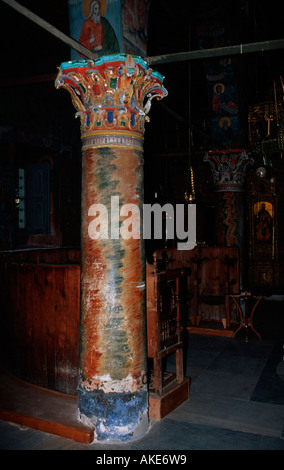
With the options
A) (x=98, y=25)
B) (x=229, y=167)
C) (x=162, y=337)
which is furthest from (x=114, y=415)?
(x=229, y=167)

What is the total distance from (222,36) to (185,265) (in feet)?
16.0

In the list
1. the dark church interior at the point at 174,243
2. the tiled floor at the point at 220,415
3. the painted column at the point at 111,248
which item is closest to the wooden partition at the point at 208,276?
the dark church interior at the point at 174,243

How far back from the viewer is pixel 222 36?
8414 millimetres

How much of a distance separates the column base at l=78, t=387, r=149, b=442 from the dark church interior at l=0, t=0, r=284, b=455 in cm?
13

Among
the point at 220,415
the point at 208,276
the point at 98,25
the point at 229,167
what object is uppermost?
the point at 98,25

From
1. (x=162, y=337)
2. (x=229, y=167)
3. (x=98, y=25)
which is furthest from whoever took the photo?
(x=229, y=167)

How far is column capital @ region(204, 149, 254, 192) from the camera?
380 inches

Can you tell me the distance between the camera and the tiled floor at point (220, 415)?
4.06m

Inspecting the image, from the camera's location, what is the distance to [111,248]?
13.9 ft

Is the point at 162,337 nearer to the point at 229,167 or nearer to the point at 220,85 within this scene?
the point at 229,167

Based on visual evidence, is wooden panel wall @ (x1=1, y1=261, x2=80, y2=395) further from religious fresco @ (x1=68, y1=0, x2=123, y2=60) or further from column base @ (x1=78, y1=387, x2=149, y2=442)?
religious fresco @ (x1=68, y1=0, x2=123, y2=60)

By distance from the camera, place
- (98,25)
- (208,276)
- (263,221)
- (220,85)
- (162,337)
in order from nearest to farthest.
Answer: (98,25) < (162,337) < (220,85) < (208,276) < (263,221)

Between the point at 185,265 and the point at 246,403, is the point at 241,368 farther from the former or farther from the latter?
the point at 185,265

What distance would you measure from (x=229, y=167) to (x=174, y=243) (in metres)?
6.65
